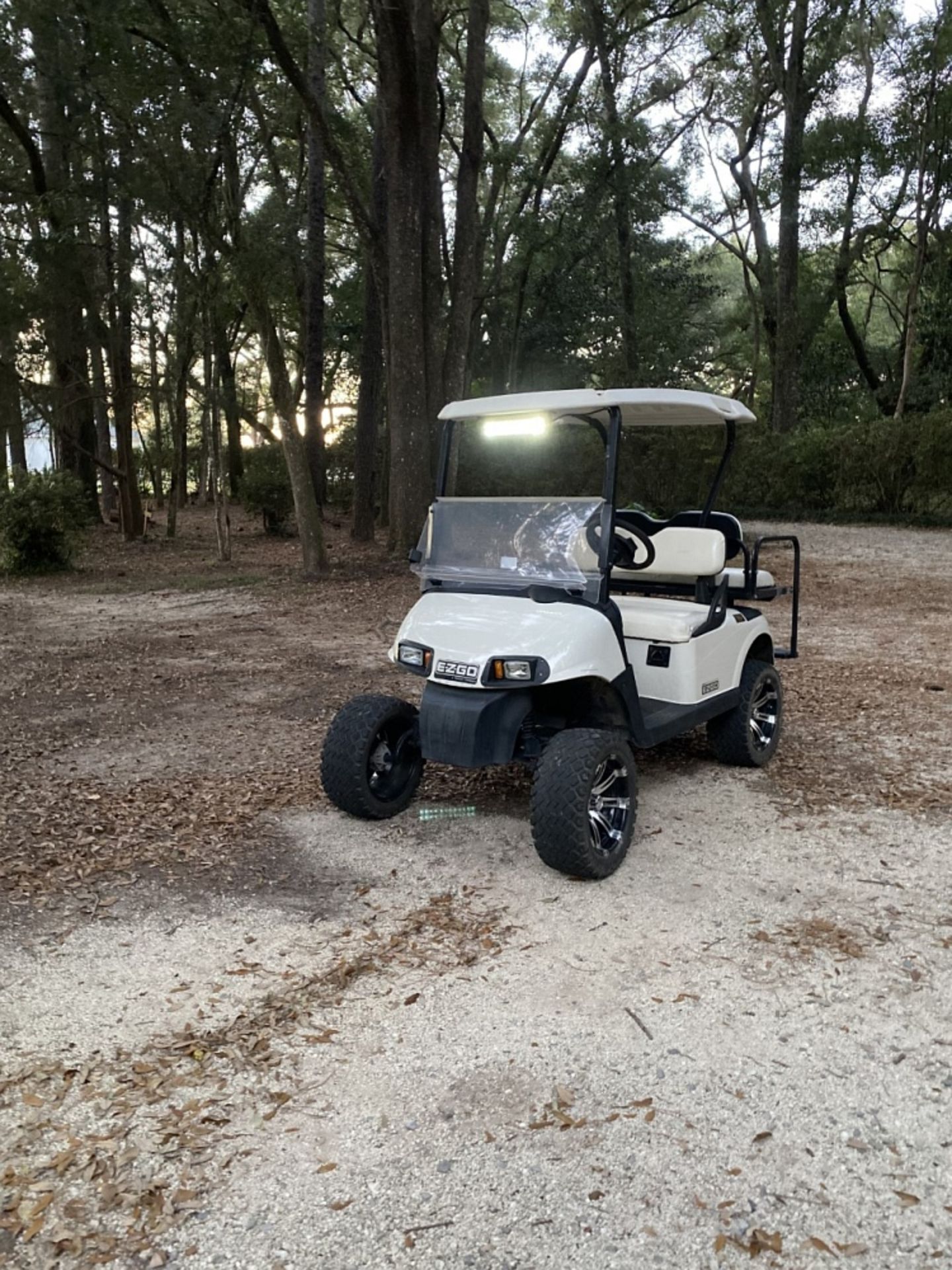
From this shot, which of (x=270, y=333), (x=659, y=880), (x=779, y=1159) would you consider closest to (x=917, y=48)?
(x=270, y=333)

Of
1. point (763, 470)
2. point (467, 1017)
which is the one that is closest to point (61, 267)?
point (763, 470)

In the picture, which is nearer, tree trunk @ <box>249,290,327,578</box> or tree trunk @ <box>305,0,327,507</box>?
tree trunk @ <box>249,290,327,578</box>

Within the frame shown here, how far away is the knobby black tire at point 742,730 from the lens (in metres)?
4.86

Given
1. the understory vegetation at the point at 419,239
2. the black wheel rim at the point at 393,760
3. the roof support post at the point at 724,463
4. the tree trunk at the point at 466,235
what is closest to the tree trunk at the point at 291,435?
the understory vegetation at the point at 419,239

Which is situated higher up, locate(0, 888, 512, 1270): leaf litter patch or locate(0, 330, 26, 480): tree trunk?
locate(0, 330, 26, 480): tree trunk

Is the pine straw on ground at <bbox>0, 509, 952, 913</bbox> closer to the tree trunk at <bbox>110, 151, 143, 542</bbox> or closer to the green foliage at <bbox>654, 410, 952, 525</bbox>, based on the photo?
the tree trunk at <bbox>110, 151, 143, 542</bbox>

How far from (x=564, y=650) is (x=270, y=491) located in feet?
47.0

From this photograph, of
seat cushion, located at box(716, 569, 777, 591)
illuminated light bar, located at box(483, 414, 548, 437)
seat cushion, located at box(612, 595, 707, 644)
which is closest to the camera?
illuminated light bar, located at box(483, 414, 548, 437)

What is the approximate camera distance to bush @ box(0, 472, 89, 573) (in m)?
12.4

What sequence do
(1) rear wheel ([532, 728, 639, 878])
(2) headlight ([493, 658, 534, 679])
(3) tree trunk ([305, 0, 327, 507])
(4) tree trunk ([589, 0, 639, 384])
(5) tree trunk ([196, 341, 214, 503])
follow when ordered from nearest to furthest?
(1) rear wheel ([532, 728, 639, 878]) < (2) headlight ([493, 658, 534, 679]) < (3) tree trunk ([305, 0, 327, 507]) < (5) tree trunk ([196, 341, 214, 503]) < (4) tree trunk ([589, 0, 639, 384])

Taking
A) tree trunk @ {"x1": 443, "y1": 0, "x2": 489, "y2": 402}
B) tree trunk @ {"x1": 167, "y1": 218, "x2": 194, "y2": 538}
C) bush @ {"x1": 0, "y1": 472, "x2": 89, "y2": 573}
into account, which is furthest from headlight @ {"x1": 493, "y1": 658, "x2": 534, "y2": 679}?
tree trunk @ {"x1": 167, "y1": 218, "x2": 194, "y2": 538}

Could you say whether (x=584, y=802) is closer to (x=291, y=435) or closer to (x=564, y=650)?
(x=564, y=650)

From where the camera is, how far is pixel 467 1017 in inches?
111

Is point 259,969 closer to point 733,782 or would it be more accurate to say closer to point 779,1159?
point 779,1159
